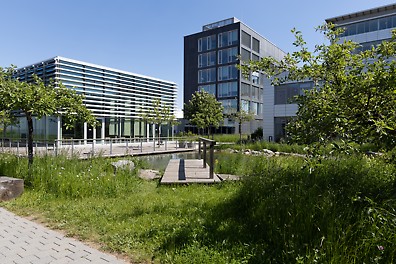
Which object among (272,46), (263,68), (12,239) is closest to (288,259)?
(263,68)

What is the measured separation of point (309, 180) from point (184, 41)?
51.9 meters

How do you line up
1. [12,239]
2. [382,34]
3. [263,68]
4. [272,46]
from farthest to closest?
[272,46] < [382,34] < [263,68] < [12,239]

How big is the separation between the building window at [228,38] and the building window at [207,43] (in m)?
1.48

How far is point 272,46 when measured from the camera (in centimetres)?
5944

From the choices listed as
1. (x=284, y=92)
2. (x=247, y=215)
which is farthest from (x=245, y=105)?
(x=247, y=215)

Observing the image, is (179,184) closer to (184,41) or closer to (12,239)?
(12,239)

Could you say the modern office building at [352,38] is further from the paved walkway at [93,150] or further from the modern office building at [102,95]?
the modern office building at [102,95]

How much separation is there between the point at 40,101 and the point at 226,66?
42556 mm

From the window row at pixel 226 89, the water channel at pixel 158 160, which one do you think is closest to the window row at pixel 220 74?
the window row at pixel 226 89

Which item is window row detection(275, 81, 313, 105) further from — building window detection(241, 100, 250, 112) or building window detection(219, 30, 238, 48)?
building window detection(219, 30, 238, 48)

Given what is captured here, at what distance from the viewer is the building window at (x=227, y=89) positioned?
46.7 m

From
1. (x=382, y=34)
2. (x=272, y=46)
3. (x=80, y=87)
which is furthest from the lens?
(x=272, y=46)

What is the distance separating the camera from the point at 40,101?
7473mm

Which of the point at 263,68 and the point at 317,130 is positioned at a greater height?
the point at 263,68
